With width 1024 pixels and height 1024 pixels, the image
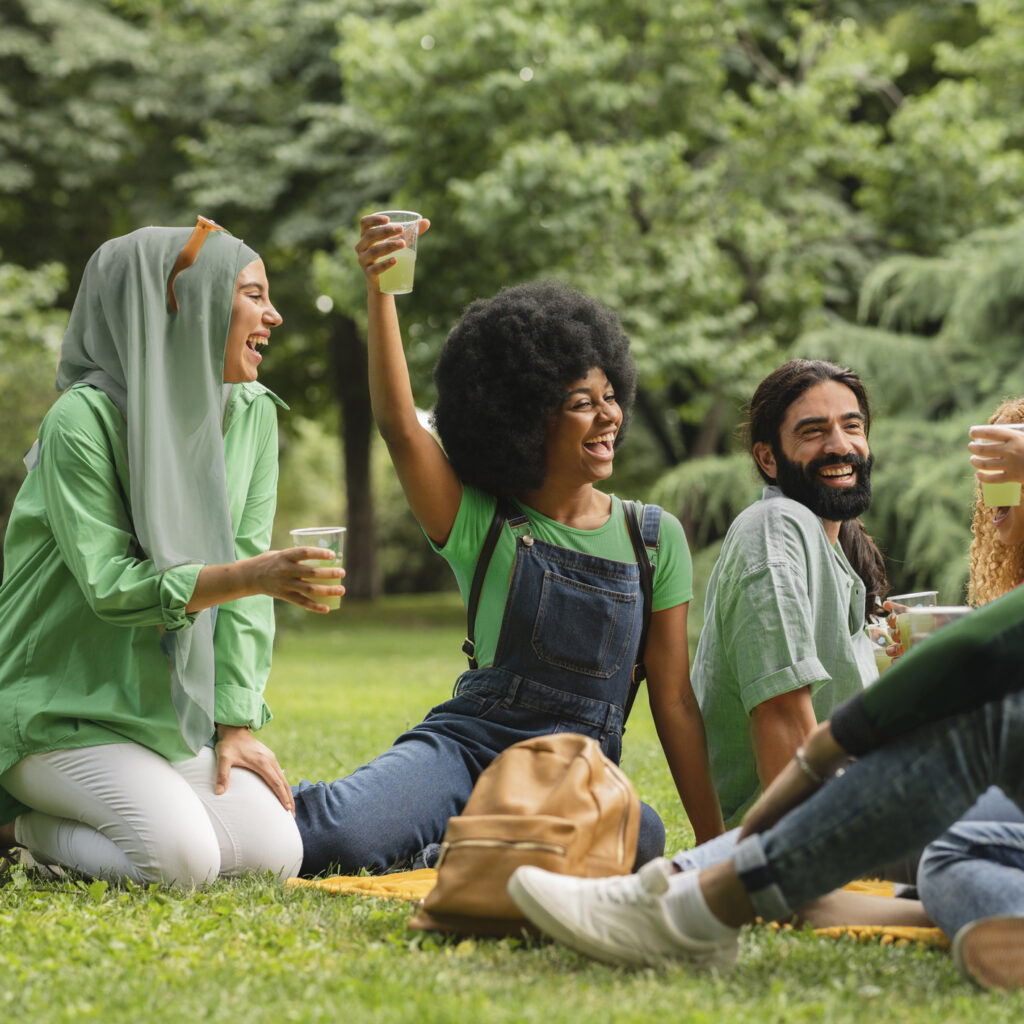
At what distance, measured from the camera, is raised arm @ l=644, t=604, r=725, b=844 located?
4.07 meters

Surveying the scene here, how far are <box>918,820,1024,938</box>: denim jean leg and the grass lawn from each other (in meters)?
0.13

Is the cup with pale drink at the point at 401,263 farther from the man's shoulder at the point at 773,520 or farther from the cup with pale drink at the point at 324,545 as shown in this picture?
the man's shoulder at the point at 773,520

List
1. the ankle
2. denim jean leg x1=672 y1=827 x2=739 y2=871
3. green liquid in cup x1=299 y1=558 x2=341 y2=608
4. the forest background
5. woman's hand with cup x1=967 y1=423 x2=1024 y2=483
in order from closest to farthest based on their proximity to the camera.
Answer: the ankle, denim jean leg x1=672 y1=827 x2=739 y2=871, green liquid in cup x1=299 y1=558 x2=341 y2=608, woman's hand with cup x1=967 y1=423 x2=1024 y2=483, the forest background

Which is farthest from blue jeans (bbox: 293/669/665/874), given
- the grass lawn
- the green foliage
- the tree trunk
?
the tree trunk

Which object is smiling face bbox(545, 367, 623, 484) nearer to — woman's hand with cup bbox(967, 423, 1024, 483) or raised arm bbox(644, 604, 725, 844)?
raised arm bbox(644, 604, 725, 844)

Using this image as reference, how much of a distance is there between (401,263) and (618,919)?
2.00 m

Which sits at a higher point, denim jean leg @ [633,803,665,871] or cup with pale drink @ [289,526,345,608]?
cup with pale drink @ [289,526,345,608]

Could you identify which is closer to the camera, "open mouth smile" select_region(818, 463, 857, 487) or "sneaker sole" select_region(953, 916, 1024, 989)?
"sneaker sole" select_region(953, 916, 1024, 989)

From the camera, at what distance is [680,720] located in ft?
13.6

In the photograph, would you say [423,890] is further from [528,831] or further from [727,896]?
[727,896]

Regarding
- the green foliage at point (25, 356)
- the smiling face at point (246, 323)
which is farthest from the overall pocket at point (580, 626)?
the green foliage at point (25, 356)

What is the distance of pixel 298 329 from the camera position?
63.3ft

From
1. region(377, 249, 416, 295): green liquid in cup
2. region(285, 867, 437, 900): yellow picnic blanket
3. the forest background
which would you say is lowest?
region(285, 867, 437, 900): yellow picnic blanket

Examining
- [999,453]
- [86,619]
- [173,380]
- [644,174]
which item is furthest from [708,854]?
[644,174]
